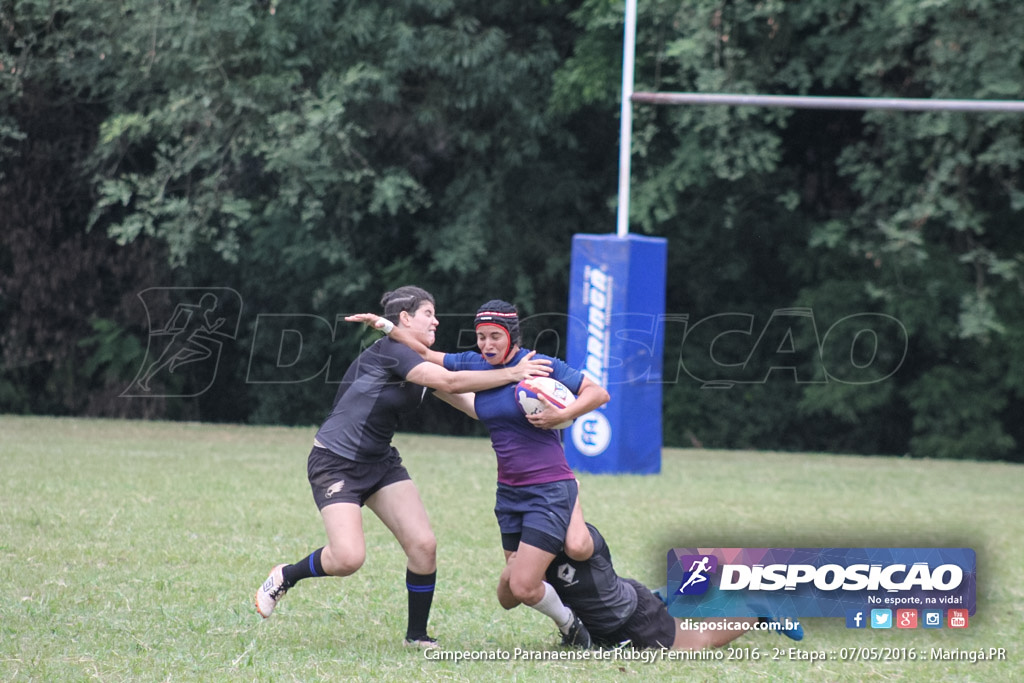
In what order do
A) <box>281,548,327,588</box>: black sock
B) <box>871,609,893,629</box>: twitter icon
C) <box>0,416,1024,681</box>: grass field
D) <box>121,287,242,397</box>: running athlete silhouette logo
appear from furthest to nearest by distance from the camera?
<box>121,287,242,397</box>: running athlete silhouette logo < <box>281,548,327,588</box>: black sock < <box>871,609,893,629</box>: twitter icon < <box>0,416,1024,681</box>: grass field

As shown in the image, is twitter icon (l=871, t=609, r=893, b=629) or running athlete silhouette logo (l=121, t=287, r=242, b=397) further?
running athlete silhouette logo (l=121, t=287, r=242, b=397)

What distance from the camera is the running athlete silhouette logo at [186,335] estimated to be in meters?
21.0

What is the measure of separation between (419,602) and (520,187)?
14262mm

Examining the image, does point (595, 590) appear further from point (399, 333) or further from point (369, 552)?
point (369, 552)

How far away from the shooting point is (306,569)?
5.84 meters

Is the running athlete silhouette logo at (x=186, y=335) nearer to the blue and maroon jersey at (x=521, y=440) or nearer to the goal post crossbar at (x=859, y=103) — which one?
the goal post crossbar at (x=859, y=103)

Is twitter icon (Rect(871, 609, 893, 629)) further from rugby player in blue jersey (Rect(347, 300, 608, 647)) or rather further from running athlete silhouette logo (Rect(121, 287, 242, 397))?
running athlete silhouette logo (Rect(121, 287, 242, 397))

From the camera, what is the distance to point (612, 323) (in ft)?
42.1

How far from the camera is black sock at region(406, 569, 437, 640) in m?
5.74

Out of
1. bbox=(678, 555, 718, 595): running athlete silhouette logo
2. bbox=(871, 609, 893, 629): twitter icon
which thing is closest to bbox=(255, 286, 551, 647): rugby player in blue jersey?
bbox=(678, 555, 718, 595): running athlete silhouette logo

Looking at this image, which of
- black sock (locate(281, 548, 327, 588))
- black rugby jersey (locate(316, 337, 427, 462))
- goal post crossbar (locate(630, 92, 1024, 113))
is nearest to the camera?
black sock (locate(281, 548, 327, 588))
